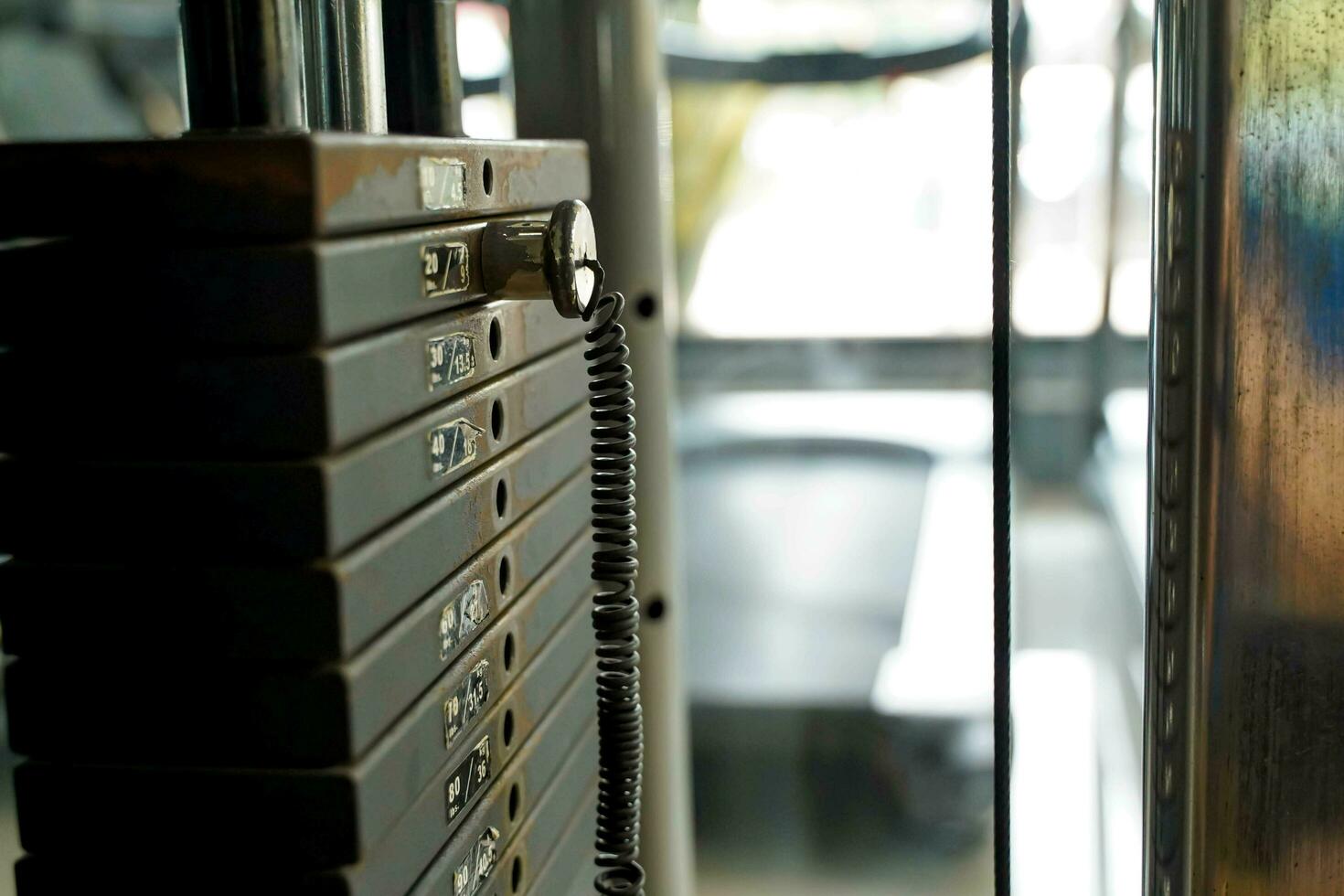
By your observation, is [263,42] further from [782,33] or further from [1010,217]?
[782,33]

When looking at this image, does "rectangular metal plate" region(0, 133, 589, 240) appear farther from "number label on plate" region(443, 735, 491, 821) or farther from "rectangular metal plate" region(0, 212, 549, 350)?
"number label on plate" region(443, 735, 491, 821)

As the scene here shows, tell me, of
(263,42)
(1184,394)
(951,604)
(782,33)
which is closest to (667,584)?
(1184,394)

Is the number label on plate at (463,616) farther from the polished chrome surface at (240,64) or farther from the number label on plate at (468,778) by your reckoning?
the polished chrome surface at (240,64)

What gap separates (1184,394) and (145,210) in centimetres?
40

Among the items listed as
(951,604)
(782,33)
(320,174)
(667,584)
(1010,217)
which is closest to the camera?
(320,174)

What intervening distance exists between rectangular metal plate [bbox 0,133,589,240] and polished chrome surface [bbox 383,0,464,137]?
0.19 metres

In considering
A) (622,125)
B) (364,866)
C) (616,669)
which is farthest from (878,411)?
(364,866)

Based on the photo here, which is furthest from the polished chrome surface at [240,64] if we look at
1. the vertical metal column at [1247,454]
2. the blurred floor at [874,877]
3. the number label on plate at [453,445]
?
the blurred floor at [874,877]

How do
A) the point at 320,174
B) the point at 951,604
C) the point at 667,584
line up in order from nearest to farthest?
the point at 320,174
the point at 667,584
the point at 951,604

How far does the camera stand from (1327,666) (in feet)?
1.83

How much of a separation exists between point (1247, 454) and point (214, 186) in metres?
0.41

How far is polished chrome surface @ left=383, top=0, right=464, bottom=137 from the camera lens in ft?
1.86

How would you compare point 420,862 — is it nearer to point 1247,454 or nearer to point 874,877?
point 1247,454

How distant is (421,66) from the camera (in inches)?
22.3
